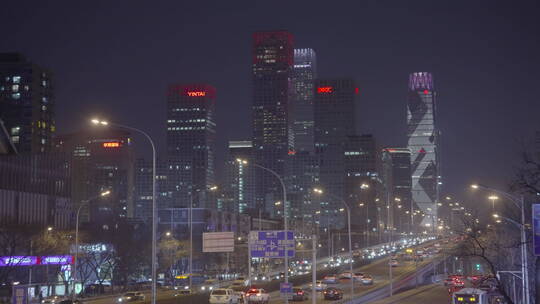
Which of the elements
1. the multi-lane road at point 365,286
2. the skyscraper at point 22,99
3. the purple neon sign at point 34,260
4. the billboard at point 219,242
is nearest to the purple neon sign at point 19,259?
the purple neon sign at point 34,260

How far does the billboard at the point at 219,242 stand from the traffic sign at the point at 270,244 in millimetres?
5896

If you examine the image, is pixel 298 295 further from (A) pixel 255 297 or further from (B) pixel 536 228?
(B) pixel 536 228

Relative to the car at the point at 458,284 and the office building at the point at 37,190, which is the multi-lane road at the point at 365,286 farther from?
the office building at the point at 37,190

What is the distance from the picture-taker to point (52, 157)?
118 meters

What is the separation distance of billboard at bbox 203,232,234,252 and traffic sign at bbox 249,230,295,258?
19.3 feet

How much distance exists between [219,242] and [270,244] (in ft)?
25.0

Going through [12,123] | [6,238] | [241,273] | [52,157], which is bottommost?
[241,273]

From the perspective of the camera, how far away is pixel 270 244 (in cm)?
5584

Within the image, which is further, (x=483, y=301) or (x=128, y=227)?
(x=128, y=227)

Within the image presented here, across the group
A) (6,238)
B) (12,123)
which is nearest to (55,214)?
(6,238)

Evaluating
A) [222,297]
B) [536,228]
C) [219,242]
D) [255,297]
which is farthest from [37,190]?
[536,228]

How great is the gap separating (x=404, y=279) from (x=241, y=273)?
34.5 m

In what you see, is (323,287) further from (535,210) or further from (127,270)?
(535,210)

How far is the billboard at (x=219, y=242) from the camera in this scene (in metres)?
61.9
